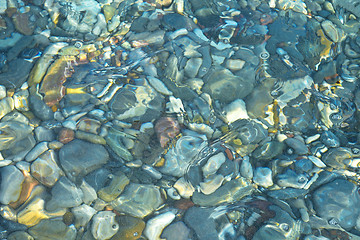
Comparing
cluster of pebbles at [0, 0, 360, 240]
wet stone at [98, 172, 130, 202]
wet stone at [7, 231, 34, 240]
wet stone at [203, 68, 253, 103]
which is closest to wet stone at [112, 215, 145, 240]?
cluster of pebbles at [0, 0, 360, 240]

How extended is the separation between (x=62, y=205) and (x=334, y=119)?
2406 mm

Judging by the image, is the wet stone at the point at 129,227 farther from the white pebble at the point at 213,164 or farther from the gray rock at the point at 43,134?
A: the gray rock at the point at 43,134

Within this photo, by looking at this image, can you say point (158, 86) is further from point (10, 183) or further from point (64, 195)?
point (10, 183)

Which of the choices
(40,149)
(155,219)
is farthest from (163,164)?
(40,149)

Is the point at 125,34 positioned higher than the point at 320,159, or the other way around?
the point at 125,34

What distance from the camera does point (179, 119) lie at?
293 cm

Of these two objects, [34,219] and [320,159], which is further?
[320,159]

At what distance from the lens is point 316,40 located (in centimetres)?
355

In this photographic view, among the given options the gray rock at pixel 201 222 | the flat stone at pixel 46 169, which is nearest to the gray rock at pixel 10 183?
the flat stone at pixel 46 169

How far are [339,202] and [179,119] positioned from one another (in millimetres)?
1396

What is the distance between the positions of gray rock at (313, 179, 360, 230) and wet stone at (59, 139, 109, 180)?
166 cm

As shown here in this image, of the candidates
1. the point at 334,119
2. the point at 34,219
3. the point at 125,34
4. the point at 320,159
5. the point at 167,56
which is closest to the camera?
the point at 34,219

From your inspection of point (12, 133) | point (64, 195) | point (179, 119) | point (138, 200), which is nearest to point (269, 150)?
point (179, 119)

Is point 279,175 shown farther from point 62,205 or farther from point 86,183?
point 62,205
